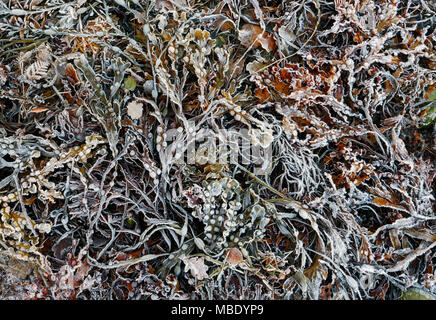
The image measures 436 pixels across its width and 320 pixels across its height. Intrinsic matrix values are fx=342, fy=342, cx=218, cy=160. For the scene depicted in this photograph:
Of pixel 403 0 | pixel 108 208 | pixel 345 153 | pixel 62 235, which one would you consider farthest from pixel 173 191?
pixel 403 0

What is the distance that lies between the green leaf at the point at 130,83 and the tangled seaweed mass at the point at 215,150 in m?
0.01

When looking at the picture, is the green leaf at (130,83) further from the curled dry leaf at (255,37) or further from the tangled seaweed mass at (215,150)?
the curled dry leaf at (255,37)

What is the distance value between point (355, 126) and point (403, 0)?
0.43 m

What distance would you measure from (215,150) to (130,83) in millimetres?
313

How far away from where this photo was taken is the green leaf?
0.98 meters

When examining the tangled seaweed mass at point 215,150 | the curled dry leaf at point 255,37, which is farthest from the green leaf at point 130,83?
the curled dry leaf at point 255,37

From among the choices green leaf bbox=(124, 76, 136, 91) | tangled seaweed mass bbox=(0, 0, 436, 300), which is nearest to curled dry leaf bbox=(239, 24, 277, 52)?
tangled seaweed mass bbox=(0, 0, 436, 300)

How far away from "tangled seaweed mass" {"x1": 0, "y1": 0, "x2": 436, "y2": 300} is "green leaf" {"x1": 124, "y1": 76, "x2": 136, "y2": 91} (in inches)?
0.4

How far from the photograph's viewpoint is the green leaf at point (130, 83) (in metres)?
0.98

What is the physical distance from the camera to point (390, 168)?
39.7 inches

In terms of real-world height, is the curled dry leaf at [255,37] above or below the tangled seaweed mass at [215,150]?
above

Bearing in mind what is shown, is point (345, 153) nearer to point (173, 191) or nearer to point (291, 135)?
point (291, 135)

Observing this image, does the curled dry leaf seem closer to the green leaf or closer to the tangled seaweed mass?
the tangled seaweed mass

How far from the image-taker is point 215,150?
3.16ft
